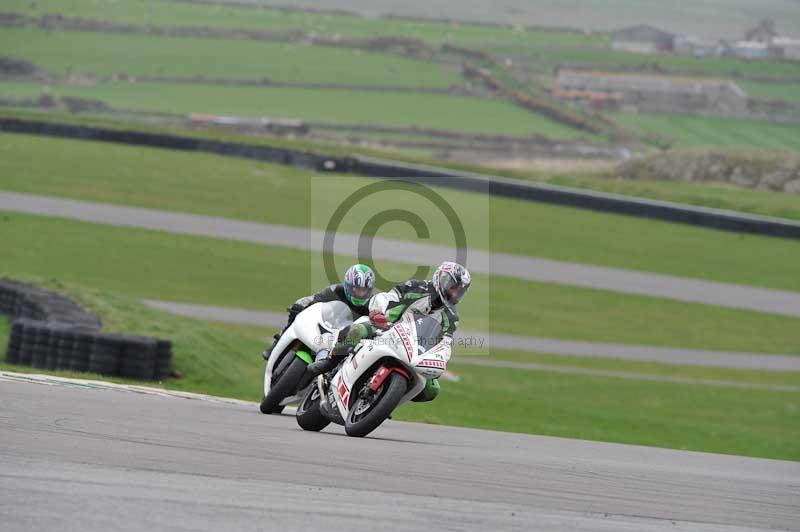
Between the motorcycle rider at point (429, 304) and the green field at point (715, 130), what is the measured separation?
6773 centimetres

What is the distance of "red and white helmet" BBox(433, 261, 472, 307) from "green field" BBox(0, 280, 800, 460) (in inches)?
216

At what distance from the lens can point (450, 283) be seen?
37.1 feet

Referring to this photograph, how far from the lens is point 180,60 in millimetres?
85500

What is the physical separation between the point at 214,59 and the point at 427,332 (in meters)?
78.5

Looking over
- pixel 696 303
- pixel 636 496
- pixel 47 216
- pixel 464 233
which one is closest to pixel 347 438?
pixel 636 496

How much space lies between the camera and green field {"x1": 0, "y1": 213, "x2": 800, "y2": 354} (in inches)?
1063

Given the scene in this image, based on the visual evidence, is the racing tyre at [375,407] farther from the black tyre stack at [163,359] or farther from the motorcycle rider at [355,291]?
→ the black tyre stack at [163,359]

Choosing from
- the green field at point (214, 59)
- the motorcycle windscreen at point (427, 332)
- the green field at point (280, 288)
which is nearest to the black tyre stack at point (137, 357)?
the motorcycle windscreen at point (427, 332)

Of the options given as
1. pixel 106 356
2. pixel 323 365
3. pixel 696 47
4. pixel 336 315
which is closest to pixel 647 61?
pixel 696 47

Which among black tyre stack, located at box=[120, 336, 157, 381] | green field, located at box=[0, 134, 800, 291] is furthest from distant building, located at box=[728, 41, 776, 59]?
black tyre stack, located at box=[120, 336, 157, 381]

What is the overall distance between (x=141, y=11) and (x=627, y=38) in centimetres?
4294

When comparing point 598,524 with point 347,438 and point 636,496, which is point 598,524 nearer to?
point 636,496

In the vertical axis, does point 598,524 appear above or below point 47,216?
above

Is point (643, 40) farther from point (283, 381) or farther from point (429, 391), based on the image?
point (429, 391)
